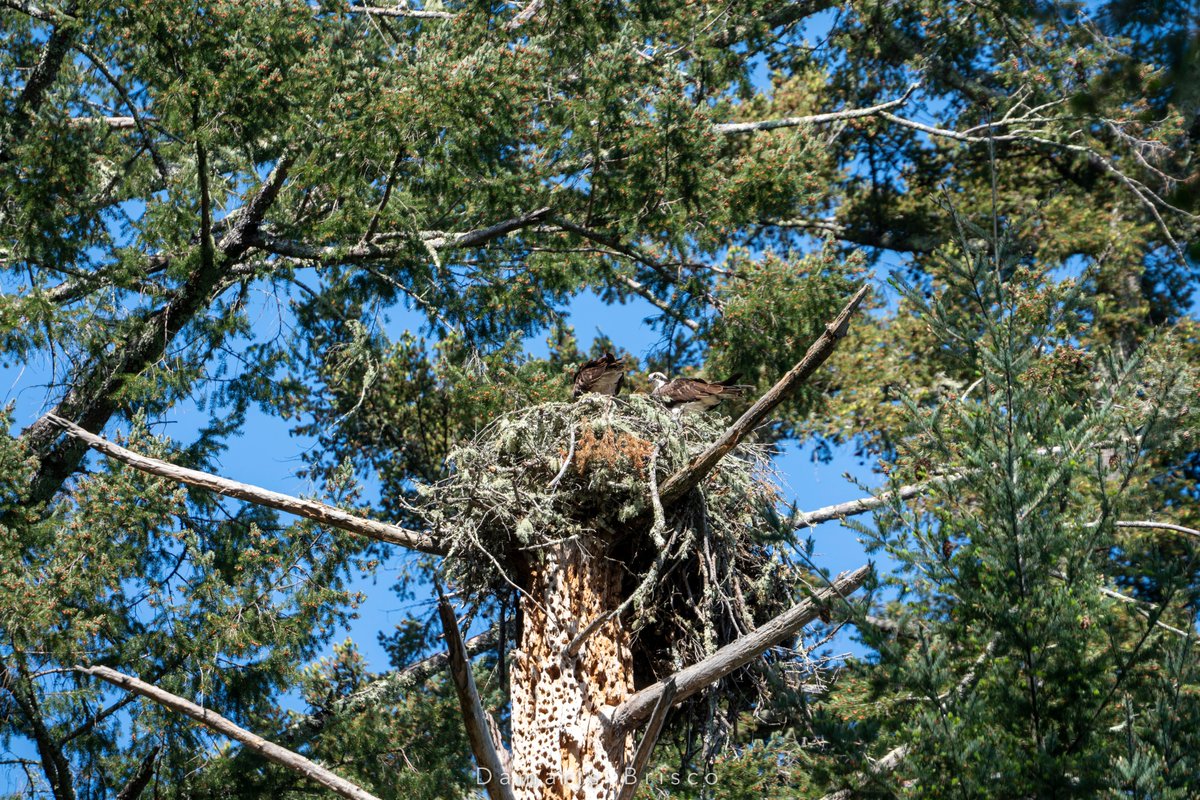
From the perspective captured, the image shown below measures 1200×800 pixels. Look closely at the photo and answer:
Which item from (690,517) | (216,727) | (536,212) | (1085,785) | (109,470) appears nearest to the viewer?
(1085,785)

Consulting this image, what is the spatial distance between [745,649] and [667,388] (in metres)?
2.58

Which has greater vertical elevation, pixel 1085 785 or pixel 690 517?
pixel 690 517

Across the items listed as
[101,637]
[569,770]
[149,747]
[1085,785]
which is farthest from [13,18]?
[1085,785]

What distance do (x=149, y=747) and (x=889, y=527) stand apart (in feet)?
20.5

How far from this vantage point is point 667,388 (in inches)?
329

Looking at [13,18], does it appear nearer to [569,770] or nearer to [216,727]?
[216,727]

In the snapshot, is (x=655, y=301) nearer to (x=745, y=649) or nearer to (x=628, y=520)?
(x=628, y=520)

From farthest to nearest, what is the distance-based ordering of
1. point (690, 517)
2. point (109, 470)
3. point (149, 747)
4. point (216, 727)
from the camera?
point (109, 470) → point (149, 747) → point (690, 517) → point (216, 727)

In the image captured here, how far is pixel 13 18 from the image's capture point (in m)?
11.7

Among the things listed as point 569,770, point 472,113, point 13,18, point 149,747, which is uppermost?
point 13,18

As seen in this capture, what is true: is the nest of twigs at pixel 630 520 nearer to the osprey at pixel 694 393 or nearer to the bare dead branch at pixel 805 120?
the osprey at pixel 694 393

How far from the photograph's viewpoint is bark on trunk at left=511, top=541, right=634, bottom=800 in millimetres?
6309

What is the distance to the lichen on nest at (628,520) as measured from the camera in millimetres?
6742

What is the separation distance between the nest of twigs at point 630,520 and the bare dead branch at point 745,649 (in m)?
0.54
